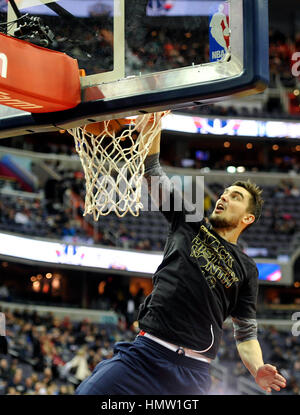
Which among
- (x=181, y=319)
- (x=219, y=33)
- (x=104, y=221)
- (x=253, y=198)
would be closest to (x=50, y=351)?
(x=104, y=221)

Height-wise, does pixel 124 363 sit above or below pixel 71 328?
above

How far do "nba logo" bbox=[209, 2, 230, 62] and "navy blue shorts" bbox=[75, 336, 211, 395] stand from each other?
1.64m

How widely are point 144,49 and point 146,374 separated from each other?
1975mm

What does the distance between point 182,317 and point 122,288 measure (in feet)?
58.7

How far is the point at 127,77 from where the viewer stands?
13.6 feet

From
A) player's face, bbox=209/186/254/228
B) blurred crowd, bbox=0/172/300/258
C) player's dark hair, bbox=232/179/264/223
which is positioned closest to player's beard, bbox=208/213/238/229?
player's face, bbox=209/186/254/228

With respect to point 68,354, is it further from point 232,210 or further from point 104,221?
point 232,210

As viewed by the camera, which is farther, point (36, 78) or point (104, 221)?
point (104, 221)

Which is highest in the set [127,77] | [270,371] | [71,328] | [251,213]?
[127,77]

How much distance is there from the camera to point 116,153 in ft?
14.5

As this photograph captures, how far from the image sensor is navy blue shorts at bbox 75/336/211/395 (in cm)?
371

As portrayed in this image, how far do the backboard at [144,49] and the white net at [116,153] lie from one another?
0.20m
